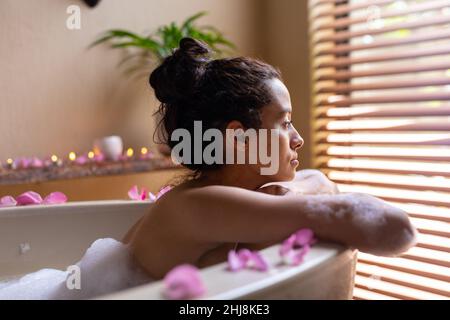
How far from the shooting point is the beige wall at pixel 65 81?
1982mm

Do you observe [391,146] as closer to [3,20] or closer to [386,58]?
[386,58]

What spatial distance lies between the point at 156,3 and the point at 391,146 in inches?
50.1

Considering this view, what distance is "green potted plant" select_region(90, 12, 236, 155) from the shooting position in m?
2.17

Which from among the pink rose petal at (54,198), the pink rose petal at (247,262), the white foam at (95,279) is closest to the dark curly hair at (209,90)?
the white foam at (95,279)

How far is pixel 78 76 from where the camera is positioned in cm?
214

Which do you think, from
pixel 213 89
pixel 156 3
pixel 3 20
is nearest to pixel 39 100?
pixel 3 20

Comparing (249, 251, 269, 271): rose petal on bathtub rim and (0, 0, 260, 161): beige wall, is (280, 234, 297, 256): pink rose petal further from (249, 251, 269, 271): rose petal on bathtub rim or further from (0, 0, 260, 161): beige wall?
(0, 0, 260, 161): beige wall

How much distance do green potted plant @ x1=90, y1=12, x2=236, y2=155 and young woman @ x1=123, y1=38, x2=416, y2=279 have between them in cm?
102

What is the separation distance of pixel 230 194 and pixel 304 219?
139 mm

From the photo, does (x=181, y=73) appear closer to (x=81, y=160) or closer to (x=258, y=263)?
(x=258, y=263)

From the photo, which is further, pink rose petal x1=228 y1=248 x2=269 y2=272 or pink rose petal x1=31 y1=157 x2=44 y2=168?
pink rose petal x1=31 y1=157 x2=44 y2=168

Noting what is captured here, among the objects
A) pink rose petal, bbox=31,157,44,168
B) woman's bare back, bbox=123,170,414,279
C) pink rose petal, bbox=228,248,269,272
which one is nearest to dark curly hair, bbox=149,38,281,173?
woman's bare back, bbox=123,170,414,279

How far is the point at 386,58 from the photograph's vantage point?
215 cm

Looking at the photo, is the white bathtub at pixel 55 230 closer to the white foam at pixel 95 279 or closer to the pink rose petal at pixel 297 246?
the white foam at pixel 95 279
